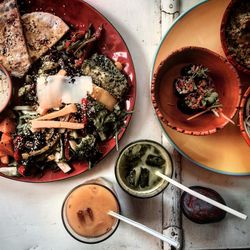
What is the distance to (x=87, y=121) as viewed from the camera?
1904 millimetres

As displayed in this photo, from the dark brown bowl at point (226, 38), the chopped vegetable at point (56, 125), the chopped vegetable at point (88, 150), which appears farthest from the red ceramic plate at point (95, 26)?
the dark brown bowl at point (226, 38)

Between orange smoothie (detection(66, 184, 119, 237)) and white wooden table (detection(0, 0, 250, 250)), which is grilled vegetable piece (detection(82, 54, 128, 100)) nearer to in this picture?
white wooden table (detection(0, 0, 250, 250))

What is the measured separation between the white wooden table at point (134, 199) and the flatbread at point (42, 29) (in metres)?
0.19

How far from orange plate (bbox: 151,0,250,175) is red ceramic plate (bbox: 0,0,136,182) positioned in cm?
14

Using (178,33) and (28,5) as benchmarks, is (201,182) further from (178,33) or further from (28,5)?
(28,5)

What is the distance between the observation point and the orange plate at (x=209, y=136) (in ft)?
6.15

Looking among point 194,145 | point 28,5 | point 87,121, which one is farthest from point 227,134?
point 28,5

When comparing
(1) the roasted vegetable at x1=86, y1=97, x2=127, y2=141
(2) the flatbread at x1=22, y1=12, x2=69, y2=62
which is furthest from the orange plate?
(2) the flatbread at x1=22, y1=12, x2=69, y2=62

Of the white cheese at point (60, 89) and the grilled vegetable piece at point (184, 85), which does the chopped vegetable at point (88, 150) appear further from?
the grilled vegetable piece at point (184, 85)

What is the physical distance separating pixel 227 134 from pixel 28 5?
3.23 ft

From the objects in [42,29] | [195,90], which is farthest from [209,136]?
[42,29]

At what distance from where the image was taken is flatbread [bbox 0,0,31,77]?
1880 millimetres

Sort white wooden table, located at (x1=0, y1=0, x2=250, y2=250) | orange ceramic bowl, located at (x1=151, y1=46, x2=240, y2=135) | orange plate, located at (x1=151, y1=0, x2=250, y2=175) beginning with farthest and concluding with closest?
1. white wooden table, located at (x1=0, y1=0, x2=250, y2=250)
2. orange plate, located at (x1=151, y1=0, x2=250, y2=175)
3. orange ceramic bowl, located at (x1=151, y1=46, x2=240, y2=135)

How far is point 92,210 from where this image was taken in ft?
5.91
